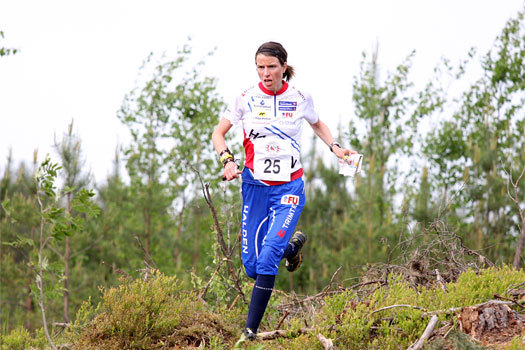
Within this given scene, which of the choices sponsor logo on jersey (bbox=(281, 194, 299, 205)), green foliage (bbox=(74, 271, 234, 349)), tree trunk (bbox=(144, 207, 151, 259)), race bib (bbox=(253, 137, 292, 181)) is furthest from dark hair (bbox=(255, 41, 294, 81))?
tree trunk (bbox=(144, 207, 151, 259))

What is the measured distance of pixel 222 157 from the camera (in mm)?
5637

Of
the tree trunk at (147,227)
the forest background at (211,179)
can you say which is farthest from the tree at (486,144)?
the tree trunk at (147,227)

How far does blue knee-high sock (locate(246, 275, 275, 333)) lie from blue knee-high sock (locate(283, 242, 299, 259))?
737 mm

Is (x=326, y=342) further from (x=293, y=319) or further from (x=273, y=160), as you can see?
(x=273, y=160)

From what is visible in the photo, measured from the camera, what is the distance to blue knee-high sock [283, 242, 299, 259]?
20.3 ft

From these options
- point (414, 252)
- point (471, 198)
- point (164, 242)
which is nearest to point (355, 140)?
point (471, 198)

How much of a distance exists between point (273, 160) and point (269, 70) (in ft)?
2.58

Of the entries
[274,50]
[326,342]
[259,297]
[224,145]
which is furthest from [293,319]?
[274,50]

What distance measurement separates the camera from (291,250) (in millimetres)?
6199

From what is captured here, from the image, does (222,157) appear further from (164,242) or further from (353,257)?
(164,242)

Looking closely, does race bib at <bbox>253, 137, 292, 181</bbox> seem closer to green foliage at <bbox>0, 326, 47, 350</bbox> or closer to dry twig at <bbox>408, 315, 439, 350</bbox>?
dry twig at <bbox>408, 315, 439, 350</bbox>

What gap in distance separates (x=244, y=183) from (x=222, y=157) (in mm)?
343

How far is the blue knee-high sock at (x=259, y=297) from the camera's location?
5.43 metres

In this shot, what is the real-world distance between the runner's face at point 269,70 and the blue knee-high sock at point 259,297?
169 cm
